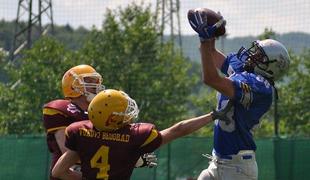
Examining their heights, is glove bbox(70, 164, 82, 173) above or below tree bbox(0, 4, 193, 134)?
above

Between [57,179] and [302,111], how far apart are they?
50.0 ft

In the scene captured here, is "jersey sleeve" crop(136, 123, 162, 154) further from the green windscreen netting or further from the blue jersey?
the green windscreen netting

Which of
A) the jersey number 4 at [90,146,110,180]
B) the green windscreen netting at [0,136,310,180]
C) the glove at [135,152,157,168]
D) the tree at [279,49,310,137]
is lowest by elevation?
the tree at [279,49,310,137]

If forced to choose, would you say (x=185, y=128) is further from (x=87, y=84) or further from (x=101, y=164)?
(x=87, y=84)

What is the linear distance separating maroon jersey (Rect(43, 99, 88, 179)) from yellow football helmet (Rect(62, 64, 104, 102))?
15 cm

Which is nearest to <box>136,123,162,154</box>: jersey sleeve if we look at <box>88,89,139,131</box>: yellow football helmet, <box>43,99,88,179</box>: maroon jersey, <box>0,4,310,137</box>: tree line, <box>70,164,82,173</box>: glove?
<box>88,89,139,131</box>: yellow football helmet

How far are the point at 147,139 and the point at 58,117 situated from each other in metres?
1.16

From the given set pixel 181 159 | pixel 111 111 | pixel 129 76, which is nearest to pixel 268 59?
pixel 111 111

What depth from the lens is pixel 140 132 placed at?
4773 mm

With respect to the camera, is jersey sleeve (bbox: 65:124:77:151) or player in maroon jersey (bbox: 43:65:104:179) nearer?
jersey sleeve (bbox: 65:124:77:151)

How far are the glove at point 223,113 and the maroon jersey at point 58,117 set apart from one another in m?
1.10

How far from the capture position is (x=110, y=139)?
474 centimetres

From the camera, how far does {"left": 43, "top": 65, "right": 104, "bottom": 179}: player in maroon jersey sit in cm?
570

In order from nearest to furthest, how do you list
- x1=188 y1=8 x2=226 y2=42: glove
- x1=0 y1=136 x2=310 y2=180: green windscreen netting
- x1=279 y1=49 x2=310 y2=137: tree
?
x1=188 y1=8 x2=226 y2=42: glove, x1=0 y1=136 x2=310 y2=180: green windscreen netting, x1=279 y1=49 x2=310 y2=137: tree
